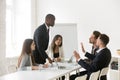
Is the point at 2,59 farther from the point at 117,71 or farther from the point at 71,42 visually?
the point at 117,71

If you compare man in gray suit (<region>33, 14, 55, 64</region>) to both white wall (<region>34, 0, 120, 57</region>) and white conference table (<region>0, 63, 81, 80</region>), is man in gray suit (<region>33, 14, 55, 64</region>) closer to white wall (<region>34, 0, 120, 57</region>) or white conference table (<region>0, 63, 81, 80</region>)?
white conference table (<region>0, 63, 81, 80</region>)

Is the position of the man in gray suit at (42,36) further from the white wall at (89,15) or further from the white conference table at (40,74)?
the white wall at (89,15)

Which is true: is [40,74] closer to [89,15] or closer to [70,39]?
[70,39]

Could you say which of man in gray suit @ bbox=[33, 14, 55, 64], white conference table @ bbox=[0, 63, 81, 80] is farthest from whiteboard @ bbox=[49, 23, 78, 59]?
white conference table @ bbox=[0, 63, 81, 80]

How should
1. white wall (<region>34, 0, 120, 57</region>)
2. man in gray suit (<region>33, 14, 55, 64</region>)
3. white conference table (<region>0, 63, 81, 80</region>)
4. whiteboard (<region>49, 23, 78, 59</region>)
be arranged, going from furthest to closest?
whiteboard (<region>49, 23, 78, 59</region>)
white wall (<region>34, 0, 120, 57</region>)
man in gray suit (<region>33, 14, 55, 64</region>)
white conference table (<region>0, 63, 81, 80</region>)

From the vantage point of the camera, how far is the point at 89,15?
239 inches

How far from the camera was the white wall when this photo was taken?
18.7ft

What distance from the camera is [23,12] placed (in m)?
6.75

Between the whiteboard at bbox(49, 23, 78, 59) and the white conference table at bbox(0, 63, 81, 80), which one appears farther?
the whiteboard at bbox(49, 23, 78, 59)

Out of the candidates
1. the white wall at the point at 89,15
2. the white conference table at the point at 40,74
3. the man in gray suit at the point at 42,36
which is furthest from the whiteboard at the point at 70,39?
the white conference table at the point at 40,74

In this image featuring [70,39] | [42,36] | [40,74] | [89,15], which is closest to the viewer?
[40,74]

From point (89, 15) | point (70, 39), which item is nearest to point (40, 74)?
point (70, 39)

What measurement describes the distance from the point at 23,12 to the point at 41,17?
559 millimetres

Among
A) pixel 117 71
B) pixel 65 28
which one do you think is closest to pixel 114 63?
pixel 117 71
